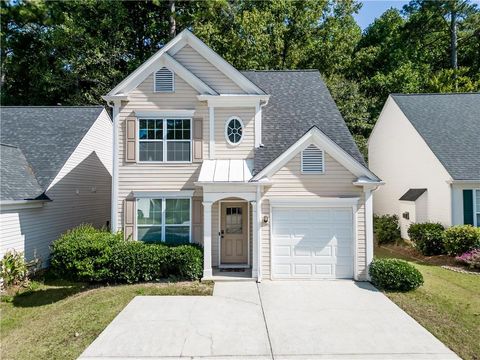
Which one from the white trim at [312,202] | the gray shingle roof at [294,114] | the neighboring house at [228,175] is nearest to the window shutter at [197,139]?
the neighboring house at [228,175]

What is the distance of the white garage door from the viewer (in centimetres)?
1065

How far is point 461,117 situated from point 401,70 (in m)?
11.6

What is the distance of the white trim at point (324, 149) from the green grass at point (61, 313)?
13.5 ft

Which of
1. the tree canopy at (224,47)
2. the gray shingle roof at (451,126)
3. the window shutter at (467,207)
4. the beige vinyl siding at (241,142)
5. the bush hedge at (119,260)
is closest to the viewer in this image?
the bush hedge at (119,260)

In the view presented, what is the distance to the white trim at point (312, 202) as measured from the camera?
34.9 ft

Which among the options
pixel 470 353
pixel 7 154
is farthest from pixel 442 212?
pixel 7 154

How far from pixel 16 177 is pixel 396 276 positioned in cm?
1314

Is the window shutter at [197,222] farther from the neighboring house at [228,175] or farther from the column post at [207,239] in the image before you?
the column post at [207,239]

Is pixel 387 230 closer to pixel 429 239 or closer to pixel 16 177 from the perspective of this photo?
pixel 429 239

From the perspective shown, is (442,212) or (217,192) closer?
(217,192)

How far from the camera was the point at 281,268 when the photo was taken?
1066 centimetres

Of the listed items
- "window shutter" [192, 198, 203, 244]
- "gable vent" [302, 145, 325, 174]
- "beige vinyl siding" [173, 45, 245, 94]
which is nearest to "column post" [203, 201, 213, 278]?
"window shutter" [192, 198, 203, 244]

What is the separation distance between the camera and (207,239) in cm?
1052

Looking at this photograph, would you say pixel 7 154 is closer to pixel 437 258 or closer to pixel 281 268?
pixel 281 268
